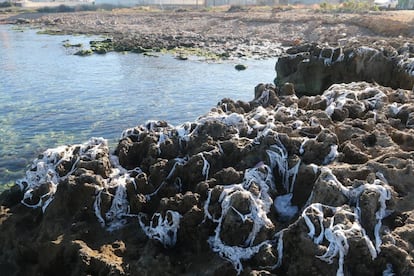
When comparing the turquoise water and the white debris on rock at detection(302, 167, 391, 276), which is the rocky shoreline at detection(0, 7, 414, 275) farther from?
the turquoise water

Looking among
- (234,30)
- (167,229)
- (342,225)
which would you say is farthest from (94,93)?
(234,30)

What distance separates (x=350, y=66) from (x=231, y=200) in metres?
15.3

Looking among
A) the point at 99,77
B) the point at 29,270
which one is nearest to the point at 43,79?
the point at 99,77

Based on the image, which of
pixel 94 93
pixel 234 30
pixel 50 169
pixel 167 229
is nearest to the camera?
pixel 167 229

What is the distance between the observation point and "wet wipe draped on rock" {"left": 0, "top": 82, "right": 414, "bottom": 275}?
7355mm

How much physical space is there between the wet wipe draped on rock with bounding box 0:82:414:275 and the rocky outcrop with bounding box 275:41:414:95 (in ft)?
27.3

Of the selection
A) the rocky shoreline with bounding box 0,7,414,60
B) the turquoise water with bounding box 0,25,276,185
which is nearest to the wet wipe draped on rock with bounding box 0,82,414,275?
the turquoise water with bounding box 0,25,276,185

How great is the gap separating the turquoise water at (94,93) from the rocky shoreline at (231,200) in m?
5.85

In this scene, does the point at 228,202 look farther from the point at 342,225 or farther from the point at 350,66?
the point at 350,66

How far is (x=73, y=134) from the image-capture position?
19859mm

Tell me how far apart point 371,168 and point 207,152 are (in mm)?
3568

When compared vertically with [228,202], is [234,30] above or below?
below

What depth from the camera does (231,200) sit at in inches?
320

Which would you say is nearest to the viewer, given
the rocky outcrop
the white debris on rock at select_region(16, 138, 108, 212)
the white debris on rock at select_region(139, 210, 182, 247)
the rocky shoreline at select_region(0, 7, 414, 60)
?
the white debris on rock at select_region(139, 210, 182, 247)
